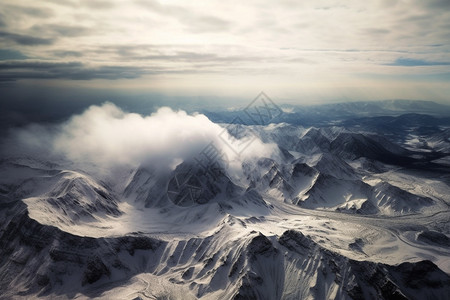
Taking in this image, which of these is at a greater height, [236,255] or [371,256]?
[236,255]

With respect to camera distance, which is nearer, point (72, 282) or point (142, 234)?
point (72, 282)

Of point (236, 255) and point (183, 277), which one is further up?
point (236, 255)

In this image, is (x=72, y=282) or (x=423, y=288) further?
(x=72, y=282)

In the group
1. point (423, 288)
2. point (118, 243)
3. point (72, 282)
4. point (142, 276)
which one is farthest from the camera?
point (118, 243)

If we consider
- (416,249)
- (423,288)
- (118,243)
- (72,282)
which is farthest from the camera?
(416,249)

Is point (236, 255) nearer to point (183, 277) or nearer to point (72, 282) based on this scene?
point (183, 277)

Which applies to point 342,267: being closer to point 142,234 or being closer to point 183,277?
point 183,277

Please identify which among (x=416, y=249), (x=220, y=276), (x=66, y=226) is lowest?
(x=416, y=249)

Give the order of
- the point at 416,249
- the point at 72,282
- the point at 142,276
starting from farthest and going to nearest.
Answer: the point at 416,249 → the point at 142,276 → the point at 72,282

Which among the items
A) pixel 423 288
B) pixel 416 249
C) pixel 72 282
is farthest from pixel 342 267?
pixel 72 282

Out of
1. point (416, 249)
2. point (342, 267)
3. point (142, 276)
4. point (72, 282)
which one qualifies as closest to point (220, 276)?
point (142, 276)
